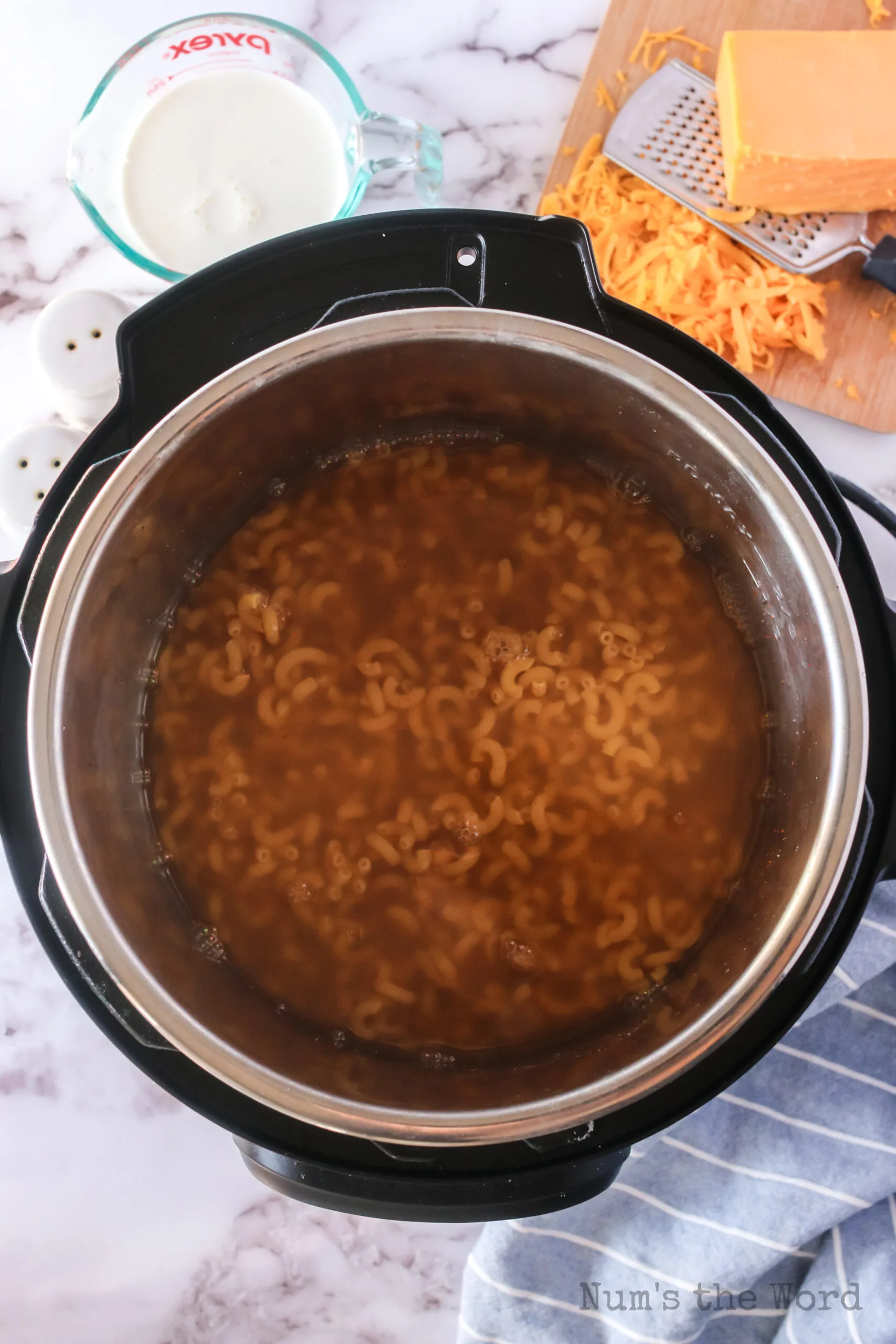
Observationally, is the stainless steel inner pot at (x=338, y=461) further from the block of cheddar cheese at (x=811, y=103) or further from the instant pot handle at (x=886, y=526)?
the block of cheddar cheese at (x=811, y=103)

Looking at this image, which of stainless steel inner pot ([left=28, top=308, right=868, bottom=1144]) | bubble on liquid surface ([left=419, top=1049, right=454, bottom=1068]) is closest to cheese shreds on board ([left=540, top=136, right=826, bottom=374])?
stainless steel inner pot ([left=28, top=308, right=868, bottom=1144])

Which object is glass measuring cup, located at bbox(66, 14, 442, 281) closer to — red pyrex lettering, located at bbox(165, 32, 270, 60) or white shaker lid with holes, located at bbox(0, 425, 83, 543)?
red pyrex lettering, located at bbox(165, 32, 270, 60)

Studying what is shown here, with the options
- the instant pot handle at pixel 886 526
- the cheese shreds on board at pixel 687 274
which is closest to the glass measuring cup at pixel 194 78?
the cheese shreds on board at pixel 687 274

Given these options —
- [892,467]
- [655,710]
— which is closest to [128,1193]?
[655,710]

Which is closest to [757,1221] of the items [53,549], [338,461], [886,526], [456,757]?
[456,757]

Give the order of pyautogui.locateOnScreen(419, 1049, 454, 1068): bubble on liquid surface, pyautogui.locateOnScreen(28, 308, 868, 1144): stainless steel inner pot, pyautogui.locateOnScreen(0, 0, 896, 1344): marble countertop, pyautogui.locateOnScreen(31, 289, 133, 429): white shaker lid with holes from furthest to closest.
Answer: pyautogui.locateOnScreen(0, 0, 896, 1344): marble countertop
pyautogui.locateOnScreen(31, 289, 133, 429): white shaker lid with holes
pyautogui.locateOnScreen(419, 1049, 454, 1068): bubble on liquid surface
pyautogui.locateOnScreen(28, 308, 868, 1144): stainless steel inner pot

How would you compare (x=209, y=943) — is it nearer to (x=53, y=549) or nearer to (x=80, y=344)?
(x=53, y=549)

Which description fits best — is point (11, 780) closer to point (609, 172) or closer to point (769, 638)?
point (769, 638)
